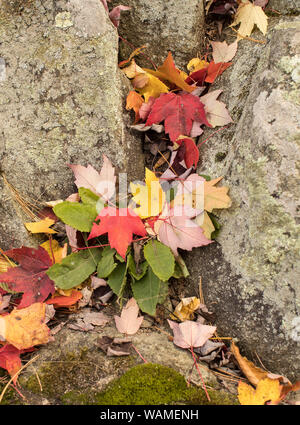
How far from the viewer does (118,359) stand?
163 centimetres

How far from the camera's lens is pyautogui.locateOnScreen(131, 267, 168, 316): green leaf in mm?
1835

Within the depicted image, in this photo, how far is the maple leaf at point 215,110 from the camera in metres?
2.02

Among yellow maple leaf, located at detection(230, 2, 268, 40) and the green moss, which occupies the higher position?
yellow maple leaf, located at detection(230, 2, 268, 40)

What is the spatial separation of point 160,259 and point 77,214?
44 cm

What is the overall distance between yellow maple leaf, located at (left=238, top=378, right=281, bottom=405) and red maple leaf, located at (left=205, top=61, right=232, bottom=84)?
60.0 inches

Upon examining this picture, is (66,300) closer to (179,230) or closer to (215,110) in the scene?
(179,230)

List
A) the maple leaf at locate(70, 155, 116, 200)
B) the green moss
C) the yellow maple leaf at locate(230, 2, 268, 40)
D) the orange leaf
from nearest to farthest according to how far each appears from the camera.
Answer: the green moss → the orange leaf → the maple leaf at locate(70, 155, 116, 200) → the yellow maple leaf at locate(230, 2, 268, 40)

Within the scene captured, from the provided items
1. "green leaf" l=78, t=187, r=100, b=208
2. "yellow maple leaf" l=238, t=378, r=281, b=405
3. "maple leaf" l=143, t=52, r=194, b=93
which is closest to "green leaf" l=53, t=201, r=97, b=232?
"green leaf" l=78, t=187, r=100, b=208

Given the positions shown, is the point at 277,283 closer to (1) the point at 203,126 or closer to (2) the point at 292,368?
(2) the point at 292,368

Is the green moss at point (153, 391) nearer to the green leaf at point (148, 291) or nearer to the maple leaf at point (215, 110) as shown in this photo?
the green leaf at point (148, 291)

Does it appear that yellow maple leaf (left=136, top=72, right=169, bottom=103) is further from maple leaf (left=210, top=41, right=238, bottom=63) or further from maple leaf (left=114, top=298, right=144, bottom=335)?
maple leaf (left=114, top=298, right=144, bottom=335)

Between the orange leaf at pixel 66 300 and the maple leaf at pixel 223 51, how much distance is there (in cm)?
147

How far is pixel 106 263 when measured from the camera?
1.86 m

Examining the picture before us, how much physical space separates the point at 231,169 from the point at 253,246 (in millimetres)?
372
